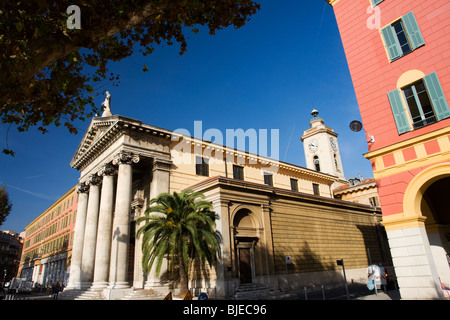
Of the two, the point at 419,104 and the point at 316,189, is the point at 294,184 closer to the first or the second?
the point at 316,189

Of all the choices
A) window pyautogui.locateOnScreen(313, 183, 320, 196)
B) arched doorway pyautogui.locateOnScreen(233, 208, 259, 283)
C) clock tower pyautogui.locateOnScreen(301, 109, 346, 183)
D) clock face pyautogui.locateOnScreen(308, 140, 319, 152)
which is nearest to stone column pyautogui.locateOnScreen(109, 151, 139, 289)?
arched doorway pyautogui.locateOnScreen(233, 208, 259, 283)

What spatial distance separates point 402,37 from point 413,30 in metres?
0.53

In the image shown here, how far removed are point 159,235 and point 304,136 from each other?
41.0 meters

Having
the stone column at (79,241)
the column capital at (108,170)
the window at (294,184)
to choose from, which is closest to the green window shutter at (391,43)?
the column capital at (108,170)

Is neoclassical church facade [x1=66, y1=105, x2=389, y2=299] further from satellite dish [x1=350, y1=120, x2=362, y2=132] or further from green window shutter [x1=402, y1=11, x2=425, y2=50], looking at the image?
green window shutter [x1=402, y1=11, x2=425, y2=50]

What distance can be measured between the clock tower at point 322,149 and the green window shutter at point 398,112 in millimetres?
37290

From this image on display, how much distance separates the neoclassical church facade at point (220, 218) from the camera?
746 inches

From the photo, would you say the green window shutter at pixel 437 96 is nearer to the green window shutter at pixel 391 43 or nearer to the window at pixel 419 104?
the window at pixel 419 104

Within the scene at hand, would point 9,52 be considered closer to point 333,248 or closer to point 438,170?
point 438,170

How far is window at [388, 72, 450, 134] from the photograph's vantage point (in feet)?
33.7

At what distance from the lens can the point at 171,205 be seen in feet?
55.9

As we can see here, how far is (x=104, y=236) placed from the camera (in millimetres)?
21484

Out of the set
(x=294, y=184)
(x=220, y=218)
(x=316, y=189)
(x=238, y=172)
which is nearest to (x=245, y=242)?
(x=220, y=218)

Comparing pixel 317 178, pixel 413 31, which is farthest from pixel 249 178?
pixel 413 31
